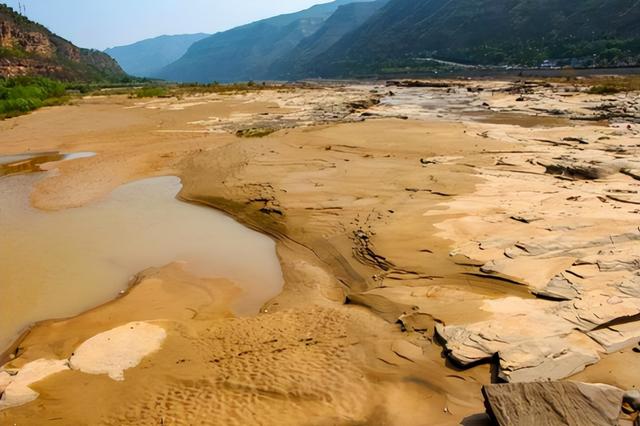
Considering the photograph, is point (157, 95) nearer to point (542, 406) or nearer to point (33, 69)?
point (33, 69)

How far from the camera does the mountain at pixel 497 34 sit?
252 feet

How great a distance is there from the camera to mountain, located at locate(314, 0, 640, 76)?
7694 cm

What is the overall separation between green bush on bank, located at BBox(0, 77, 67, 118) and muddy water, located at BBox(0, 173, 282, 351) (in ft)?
101

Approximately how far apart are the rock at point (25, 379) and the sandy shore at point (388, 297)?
0.58ft

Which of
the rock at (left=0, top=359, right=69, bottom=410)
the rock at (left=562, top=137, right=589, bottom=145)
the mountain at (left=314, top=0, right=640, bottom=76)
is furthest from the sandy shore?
the mountain at (left=314, top=0, right=640, bottom=76)

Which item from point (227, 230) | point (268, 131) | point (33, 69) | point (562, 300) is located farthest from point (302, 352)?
point (33, 69)

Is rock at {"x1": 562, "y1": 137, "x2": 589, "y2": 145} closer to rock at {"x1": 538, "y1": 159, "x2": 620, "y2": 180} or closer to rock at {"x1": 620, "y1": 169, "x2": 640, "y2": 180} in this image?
rock at {"x1": 538, "y1": 159, "x2": 620, "y2": 180}

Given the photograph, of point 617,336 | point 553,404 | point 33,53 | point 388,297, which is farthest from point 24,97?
point 33,53

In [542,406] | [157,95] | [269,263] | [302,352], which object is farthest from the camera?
[157,95]

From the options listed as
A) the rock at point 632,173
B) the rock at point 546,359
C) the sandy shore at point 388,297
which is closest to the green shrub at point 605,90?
the sandy shore at point 388,297

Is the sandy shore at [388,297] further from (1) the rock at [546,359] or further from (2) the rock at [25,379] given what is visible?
(2) the rock at [25,379]

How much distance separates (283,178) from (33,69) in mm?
91379

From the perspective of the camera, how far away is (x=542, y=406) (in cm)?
462

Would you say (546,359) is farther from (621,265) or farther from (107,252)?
(107,252)
